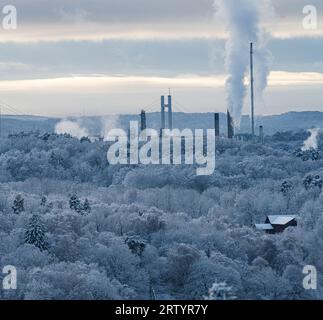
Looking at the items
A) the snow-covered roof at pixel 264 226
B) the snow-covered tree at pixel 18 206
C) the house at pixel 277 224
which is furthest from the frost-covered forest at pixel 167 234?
the snow-covered roof at pixel 264 226

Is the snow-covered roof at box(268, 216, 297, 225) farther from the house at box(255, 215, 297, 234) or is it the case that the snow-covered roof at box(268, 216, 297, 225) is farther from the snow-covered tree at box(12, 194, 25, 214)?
the snow-covered tree at box(12, 194, 25, 214)

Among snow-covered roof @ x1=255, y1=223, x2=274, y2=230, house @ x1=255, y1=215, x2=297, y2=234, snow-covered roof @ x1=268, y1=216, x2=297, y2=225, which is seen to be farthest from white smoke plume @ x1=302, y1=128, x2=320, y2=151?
snow-covered roof @ x1=255, y1=223, x2=274, y2=230

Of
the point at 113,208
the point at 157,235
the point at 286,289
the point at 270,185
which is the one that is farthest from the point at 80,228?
the point at 270,185

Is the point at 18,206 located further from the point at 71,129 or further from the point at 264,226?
the point at 71,129

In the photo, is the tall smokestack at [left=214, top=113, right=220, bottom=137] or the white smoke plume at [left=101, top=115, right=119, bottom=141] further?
the white smoke plume at [left=101, top=115, right=119, bottom=141]

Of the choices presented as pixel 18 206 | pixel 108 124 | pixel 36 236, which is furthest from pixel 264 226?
pixel 108 124
